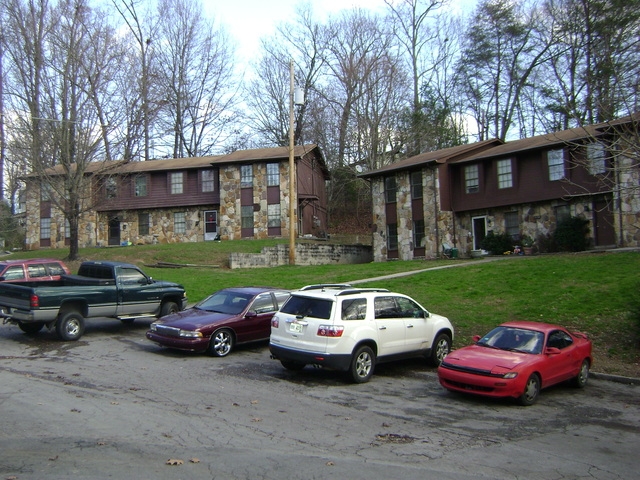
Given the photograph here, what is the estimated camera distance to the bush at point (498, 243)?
99.9ft

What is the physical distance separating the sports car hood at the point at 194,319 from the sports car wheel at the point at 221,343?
0.28 meters

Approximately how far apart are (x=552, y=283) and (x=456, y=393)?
9.29 meters

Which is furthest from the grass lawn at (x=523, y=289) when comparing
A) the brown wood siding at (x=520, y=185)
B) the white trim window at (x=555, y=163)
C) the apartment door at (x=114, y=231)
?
the apartment door at (x=114, y=231)

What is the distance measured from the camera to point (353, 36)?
49531mm

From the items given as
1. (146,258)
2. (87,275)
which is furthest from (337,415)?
(146,258)

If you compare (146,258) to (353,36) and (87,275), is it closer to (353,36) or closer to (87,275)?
(87,275)

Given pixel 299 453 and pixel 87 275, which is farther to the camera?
pixel 87 275

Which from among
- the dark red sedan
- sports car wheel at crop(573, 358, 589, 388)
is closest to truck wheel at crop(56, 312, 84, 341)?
the dark red sedan

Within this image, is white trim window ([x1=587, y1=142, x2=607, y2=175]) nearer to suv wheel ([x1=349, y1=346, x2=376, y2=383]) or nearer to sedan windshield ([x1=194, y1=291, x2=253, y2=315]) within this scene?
suv wheel ([x1=349, y1=346, x2=376, y2=383])

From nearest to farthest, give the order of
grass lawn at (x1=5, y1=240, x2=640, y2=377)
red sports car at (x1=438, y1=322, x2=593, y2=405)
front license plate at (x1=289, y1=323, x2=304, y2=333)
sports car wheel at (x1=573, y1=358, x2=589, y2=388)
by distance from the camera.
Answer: red sports car at (x1=438, y1=322, x2=593, y2=405) → front license plate at (x1=289, y1=323, x2=304, y2=333) → sports car wheel at (x1=573, y1=358, x2=589, y2=388) → grass lawn at (x1=5, y1=240, x2=640, y2=377)

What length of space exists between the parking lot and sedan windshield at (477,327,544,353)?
0.97 metres

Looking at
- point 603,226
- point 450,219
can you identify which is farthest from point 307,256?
point 603,226

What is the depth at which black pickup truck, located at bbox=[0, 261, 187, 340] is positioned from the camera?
521 inches

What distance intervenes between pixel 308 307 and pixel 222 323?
2.60m
